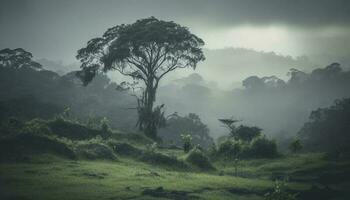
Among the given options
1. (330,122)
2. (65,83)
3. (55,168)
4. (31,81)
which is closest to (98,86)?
(65,83)

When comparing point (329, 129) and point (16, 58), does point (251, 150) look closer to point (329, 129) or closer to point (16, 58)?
point (329, 129)

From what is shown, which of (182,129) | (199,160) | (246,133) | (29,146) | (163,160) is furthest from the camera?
(182,129)

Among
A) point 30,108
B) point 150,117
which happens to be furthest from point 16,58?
point 150,117

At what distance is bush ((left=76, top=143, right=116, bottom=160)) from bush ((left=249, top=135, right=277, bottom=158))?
16001 millimetres

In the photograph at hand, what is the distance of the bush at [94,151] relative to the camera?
31009 mm

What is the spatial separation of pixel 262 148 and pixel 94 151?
1815 cm

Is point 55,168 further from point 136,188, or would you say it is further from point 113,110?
point 113,110

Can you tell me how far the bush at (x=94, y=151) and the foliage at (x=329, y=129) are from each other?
55.4 metres

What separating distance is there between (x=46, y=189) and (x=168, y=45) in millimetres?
36574

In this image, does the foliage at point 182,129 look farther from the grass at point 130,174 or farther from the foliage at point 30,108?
the grass at point 130,174

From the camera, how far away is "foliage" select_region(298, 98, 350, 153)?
81.4 m

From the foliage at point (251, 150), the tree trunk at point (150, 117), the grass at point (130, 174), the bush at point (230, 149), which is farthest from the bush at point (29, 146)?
the tree trunk at point (150, 117)

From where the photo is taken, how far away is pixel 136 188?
20938 millimetres

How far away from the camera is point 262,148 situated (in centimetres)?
4150
